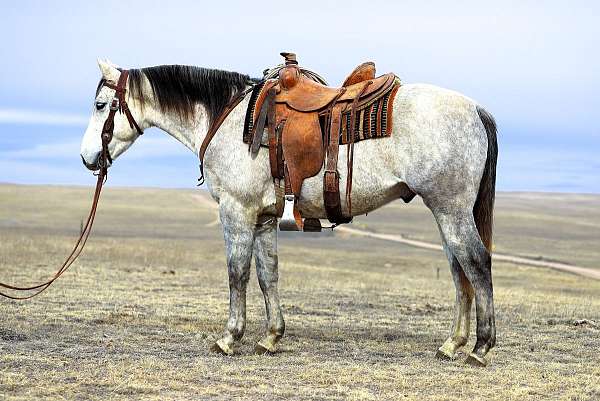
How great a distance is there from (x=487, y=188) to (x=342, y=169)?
1727 millimetres

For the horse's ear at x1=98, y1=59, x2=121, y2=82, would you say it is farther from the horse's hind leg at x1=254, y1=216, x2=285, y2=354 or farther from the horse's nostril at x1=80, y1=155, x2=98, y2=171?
the horse's hind leg at x1=254, y1=216, x2=285, y2=354

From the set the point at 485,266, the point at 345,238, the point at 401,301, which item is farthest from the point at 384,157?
the point at 345,238

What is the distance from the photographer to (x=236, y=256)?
10344mm

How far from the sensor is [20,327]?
11977mm

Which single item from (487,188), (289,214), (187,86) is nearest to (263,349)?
(289,214)

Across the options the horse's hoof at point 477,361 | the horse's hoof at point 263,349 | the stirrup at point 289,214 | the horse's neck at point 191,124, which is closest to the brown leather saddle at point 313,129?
the stirrup at point 289,214

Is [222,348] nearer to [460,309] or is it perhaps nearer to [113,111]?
[460,309]

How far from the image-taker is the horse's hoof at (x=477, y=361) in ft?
31.5

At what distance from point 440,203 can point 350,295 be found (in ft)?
30.4

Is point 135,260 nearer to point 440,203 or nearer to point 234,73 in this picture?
point 234,73

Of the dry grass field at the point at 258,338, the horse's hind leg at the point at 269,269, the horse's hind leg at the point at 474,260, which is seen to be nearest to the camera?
the dry grass field at the point at 258,338

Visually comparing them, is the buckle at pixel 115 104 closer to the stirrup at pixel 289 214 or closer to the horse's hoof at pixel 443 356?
the stirrup at pixel 289 214

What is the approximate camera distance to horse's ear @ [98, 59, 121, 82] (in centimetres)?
1089

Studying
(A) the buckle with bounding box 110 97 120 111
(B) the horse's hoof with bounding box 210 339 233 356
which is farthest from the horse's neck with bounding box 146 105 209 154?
(B) the horse's hoof with bounding box 210 339 233 356
